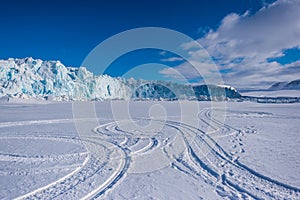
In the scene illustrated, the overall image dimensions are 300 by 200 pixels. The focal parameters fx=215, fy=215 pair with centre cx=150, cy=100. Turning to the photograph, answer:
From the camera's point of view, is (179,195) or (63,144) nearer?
(179,195)

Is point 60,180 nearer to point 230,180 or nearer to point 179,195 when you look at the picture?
point 179,195

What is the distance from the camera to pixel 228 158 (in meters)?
5.89

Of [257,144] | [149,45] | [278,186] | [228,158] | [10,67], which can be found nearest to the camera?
[278,186]

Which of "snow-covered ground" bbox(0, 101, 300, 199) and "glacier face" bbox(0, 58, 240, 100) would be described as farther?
"glacier face" bbox(0, 58, 240, 100)

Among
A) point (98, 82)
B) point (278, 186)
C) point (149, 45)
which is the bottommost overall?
point (278, 186)

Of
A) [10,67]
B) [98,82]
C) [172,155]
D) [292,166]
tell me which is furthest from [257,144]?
[98,82]

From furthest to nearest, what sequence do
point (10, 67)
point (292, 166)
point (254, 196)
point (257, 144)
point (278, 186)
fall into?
1. point (10, 67)
2. point (257, 144)
3. point (292, 166)
4. point (278, 186)
5. point (254, 196)

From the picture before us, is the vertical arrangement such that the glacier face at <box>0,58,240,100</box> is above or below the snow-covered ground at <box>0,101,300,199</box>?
above

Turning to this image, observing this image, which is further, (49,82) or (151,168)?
(49,82)

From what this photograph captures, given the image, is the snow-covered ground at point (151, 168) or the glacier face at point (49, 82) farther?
the glacier face at point (49, 82)

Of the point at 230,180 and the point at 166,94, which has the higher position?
the point at 166,94

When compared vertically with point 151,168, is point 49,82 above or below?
above

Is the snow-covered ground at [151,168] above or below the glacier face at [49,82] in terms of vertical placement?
below

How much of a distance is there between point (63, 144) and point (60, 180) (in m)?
3.54
